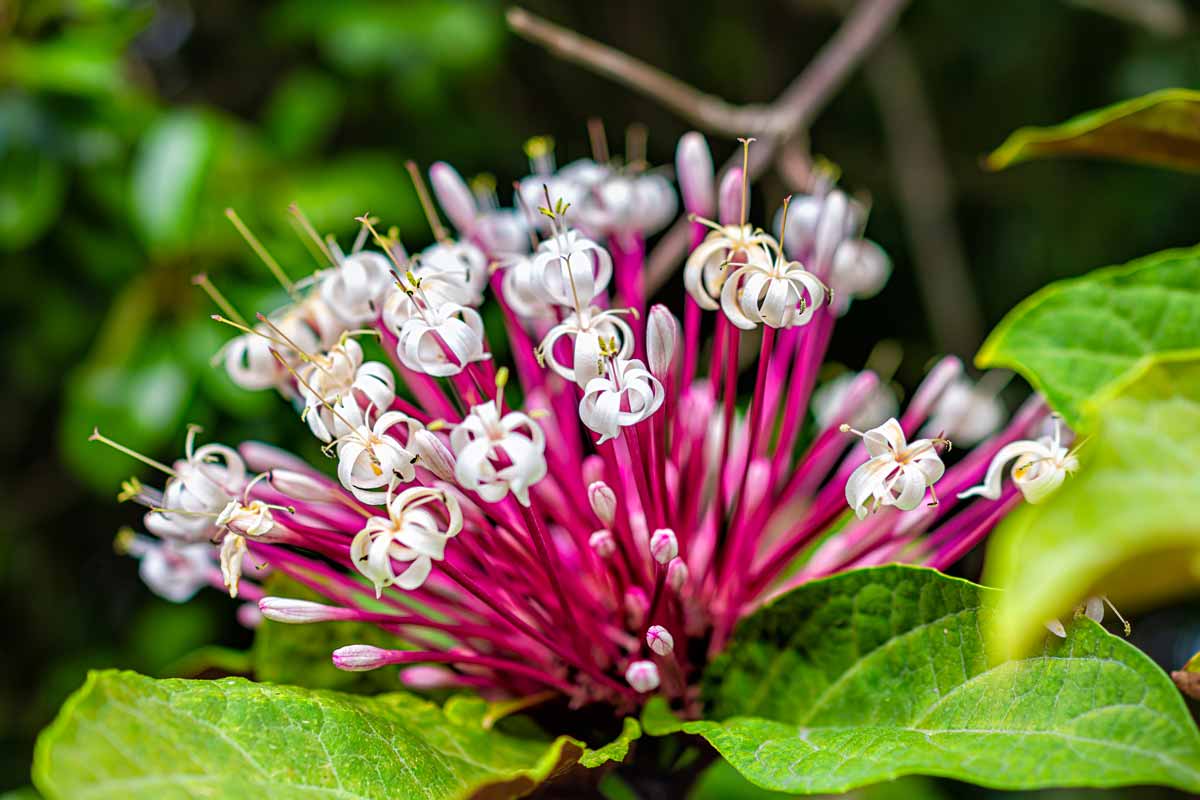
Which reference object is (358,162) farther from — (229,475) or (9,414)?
(229,475)

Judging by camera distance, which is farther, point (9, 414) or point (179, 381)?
point (9, 414)

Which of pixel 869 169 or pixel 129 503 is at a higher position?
pixel 869 169

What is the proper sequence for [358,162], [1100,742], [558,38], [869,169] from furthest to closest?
[869,169]
[358,162]
[558,38]
[1100,742]

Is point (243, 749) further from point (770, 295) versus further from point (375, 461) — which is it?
point (770, 295)

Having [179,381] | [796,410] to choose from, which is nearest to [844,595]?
[796,410]

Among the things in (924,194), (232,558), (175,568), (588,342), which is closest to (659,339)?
(588,342)

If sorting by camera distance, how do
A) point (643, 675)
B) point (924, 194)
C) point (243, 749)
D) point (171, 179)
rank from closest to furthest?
1. point (243, 749)
2. point (643, 675)
3. point (171, 179)
4. point (924, 194)

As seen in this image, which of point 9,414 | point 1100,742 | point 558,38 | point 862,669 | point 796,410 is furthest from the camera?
point 9,414
